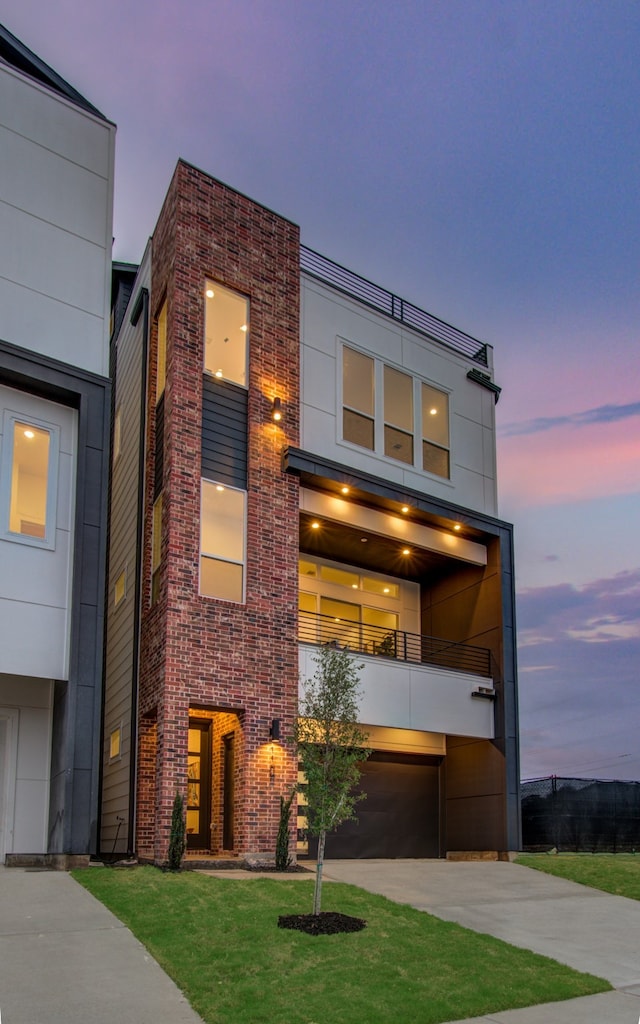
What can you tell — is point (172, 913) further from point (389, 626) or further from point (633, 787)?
point (633, 787)

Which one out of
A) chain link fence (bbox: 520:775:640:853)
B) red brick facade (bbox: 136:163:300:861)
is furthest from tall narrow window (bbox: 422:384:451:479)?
chain link fence (bbox: 520:775:640:853)

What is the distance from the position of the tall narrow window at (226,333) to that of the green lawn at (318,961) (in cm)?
911

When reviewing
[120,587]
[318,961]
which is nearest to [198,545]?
[120,587]

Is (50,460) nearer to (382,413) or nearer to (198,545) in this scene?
(198,545)

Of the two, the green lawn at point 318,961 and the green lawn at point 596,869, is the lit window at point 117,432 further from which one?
the green lawn at point 596,869

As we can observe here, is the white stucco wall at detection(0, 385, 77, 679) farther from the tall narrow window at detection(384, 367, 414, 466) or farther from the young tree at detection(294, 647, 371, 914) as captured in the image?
the tall narrow window at detection(384, 367, 414, 466)

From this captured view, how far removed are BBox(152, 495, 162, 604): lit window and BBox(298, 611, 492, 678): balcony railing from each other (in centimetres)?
450

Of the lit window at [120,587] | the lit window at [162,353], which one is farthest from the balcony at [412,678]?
the lit window at [162,353]

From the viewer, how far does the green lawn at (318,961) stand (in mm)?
7664

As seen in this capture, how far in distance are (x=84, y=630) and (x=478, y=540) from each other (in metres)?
10.5

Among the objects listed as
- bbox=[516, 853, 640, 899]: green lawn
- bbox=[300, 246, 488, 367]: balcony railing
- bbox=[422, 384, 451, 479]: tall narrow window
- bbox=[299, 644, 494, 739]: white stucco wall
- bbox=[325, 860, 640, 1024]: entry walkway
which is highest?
bbox=[300, 246, 488, 367]: balcony railing

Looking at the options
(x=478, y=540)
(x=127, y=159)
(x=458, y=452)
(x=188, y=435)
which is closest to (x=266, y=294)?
(x=188, y=435)

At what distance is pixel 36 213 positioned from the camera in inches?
604

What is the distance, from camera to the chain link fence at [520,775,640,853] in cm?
2167
